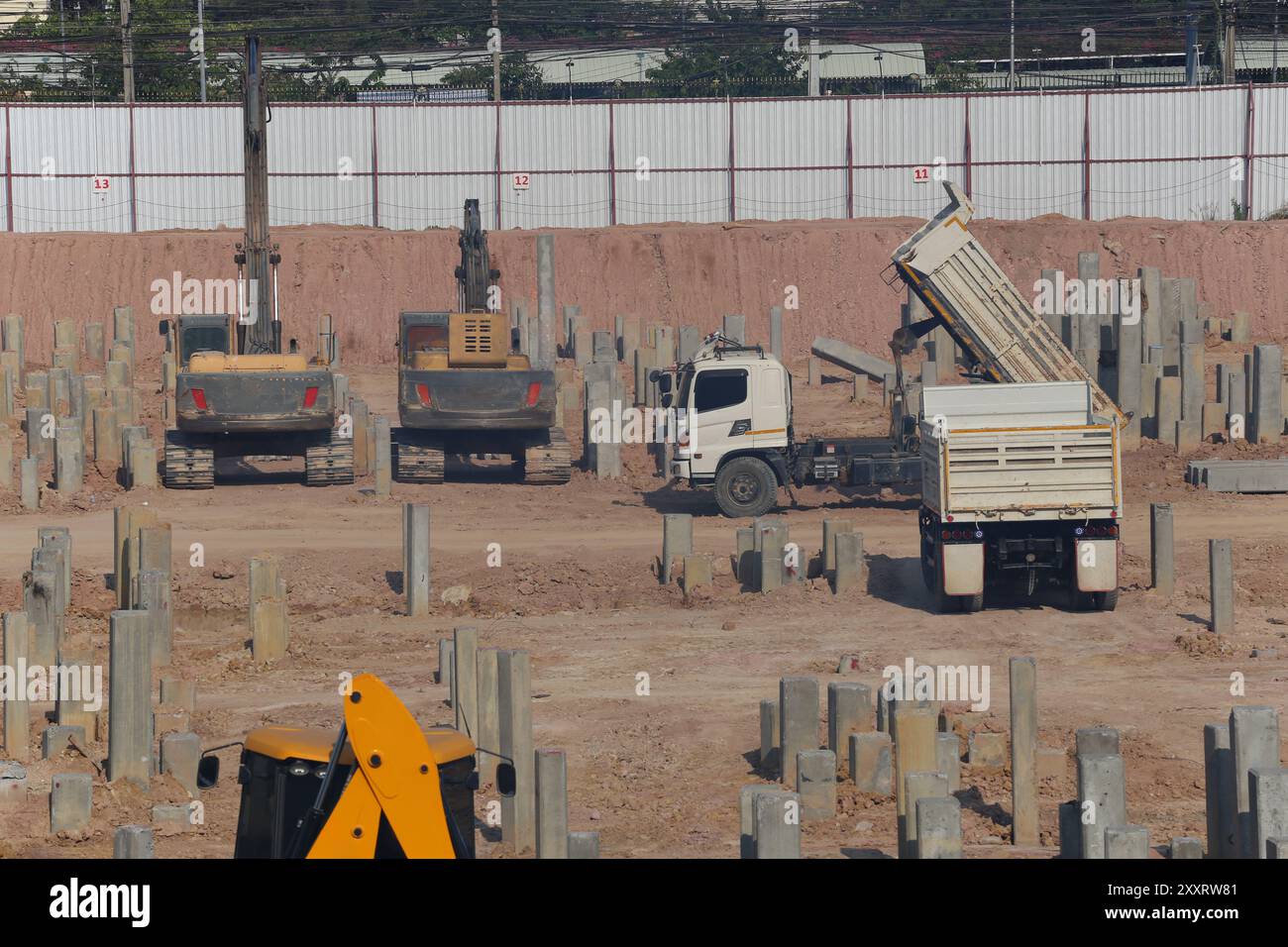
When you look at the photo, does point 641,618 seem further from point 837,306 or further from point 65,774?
point 837,306

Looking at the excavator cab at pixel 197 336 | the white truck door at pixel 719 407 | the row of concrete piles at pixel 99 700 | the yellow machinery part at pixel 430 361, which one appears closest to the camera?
the row of concrete piles at pixel 99 700

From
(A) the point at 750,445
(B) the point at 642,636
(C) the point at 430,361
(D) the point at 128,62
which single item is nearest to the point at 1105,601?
(B) the point at 642,636

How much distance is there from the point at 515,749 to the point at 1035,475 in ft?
25.7

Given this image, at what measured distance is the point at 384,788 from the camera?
6.67 m

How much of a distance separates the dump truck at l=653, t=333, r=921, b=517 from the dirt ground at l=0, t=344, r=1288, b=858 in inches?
21.0

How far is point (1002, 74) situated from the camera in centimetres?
5634

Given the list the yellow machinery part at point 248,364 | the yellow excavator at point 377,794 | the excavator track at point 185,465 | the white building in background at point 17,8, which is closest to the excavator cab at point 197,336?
the yellow machinery part at point 248,364

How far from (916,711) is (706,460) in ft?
37.3

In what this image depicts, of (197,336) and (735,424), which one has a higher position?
Answer: (197,336)

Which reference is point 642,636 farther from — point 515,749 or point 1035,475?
point 515,749

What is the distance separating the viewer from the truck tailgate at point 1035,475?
17.5 metres

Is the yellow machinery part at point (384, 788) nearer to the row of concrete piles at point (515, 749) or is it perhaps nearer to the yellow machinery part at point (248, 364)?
the row of concrete piles at point (515, 749)

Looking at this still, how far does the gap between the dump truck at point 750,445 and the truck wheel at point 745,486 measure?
12 mm

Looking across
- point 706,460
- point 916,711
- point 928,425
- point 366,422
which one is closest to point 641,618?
point 928,425
